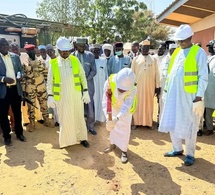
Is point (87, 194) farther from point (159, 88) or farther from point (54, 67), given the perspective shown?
point (159, 88)

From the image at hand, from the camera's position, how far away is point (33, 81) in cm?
530

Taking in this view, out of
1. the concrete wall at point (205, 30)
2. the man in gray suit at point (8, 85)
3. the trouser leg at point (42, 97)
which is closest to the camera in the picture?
the man in gray suit at point (8, 85)

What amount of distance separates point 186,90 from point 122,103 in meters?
0.90

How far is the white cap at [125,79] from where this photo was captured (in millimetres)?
3297

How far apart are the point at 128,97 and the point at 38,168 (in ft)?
5.46

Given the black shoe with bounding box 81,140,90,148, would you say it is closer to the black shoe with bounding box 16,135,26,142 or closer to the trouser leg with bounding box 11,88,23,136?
the black shoe with bounding box 16,135,26,142

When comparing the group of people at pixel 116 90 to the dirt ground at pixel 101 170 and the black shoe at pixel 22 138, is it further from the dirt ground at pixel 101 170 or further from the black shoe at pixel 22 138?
the dirt ground at pixel 101 170

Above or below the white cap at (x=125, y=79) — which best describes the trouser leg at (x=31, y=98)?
below

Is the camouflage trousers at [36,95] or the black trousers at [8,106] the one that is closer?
the black trousers at [8,106]

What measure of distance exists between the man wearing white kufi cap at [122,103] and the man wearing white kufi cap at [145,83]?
1.56 meters

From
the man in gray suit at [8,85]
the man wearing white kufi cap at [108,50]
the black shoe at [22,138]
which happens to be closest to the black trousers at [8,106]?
the man in gray suit at [8,85]

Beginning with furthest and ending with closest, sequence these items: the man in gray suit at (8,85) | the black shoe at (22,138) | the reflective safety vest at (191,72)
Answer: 1. the black shoe at (22,138)
2. the man in gray suit at (8,85)
3. the reflective safety vest at (191,72)

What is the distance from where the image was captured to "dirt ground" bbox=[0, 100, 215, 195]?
3148 mm

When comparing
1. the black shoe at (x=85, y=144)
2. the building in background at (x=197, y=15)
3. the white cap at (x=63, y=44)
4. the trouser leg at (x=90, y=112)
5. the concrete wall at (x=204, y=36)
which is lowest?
the black shoe at (x=85, y=144)
